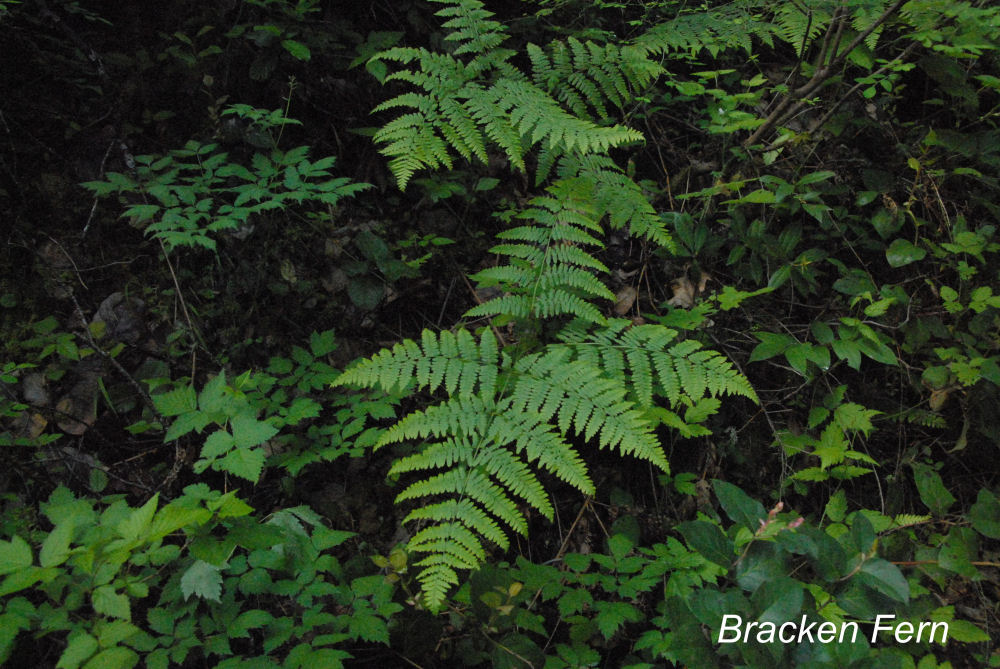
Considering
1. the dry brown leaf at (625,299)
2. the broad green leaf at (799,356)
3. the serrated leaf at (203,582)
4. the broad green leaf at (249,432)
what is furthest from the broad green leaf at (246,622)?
the broad green leaf at (799,356)

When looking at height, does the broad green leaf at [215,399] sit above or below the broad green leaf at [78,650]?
above

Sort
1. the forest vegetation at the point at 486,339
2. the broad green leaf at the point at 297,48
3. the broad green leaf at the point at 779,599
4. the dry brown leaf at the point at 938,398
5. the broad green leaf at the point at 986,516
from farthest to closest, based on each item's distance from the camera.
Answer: the dry brown leaf at the point at 938,398
the broad green leaf at the point at 297,48
the broad green leaf at the point at 986,516
the forest vegetation at the point at 486,339
the broad green leaf at the point at 779,599

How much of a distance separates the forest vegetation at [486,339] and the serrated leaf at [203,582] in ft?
0.04

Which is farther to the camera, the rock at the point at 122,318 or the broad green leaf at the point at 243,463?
the rock at the point at 122,318

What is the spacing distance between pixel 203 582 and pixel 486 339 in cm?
137

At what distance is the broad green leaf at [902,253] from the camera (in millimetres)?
3291

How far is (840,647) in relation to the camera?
1.47 m

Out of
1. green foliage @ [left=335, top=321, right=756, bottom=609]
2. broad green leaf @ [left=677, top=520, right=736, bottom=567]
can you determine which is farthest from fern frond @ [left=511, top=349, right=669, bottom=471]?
broad green leaf @ [left=677, top=520, right=736, bottom=567]

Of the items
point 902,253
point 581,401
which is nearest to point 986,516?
point 902,253

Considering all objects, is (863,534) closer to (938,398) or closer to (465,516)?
(465,516)

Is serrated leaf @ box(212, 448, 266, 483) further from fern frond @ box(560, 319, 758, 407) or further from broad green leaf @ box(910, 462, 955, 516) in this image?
broad green leaf @ box(910, 462, 955, 516)

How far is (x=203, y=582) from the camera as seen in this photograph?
1809 millimetres

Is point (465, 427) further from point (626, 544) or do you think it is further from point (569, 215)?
point (569, 215)

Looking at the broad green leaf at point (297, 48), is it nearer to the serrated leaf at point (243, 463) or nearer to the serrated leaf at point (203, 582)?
the serrated leaf at point (243, 463)
